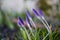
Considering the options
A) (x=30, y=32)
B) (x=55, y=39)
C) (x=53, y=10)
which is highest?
(x=30, y=32)

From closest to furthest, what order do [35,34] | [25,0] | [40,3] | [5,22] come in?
[35,34], [5,22], [40,3], [25,0]

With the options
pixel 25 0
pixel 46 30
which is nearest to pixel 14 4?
pixel 25 0

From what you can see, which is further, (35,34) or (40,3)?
(40,3)

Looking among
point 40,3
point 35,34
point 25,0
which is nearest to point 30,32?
point 35,34

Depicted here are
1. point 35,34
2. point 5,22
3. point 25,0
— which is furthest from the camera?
point 25,0

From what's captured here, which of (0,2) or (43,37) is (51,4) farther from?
(43,37)

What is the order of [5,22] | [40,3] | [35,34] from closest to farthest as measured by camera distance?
[35,34] < [5,22] < [40,3]

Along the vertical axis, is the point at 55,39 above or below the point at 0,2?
below

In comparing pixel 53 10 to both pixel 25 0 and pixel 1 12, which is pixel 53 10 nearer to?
pixel 25 0

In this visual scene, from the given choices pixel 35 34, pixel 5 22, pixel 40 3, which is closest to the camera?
pixel 35 34
